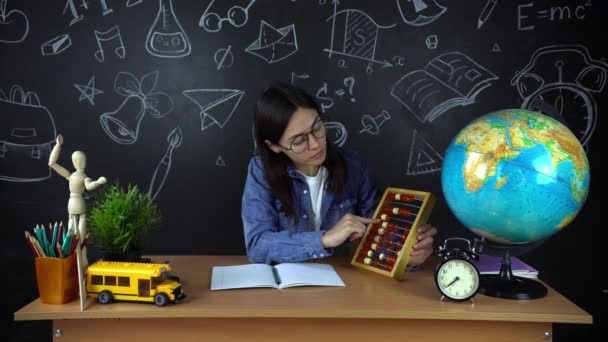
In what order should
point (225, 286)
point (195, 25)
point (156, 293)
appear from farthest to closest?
point (195, 25) → point (225, 286) → point (156, 293)

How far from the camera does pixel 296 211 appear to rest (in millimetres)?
2617

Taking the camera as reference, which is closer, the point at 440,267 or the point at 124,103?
the point at 440,267

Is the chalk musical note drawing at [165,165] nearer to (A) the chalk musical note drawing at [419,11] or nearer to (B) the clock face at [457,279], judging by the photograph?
(A) the chalk musical note drawing at [419,11]

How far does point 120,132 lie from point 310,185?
1.38 meters

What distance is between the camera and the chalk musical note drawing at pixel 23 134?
331 centimetres

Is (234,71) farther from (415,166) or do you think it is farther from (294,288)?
(294,288)

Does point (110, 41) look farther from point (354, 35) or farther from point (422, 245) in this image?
point (422, 245)

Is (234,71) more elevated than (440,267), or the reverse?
(234,71)

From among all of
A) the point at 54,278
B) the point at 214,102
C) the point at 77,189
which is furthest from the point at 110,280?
the point at 214,102

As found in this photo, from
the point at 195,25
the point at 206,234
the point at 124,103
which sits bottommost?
the point at 206,234

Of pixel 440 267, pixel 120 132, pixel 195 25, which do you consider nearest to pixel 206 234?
pixel 120 132

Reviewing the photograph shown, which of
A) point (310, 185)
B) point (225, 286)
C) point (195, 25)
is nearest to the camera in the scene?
point (225, 286)

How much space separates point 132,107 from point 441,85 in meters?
1.87

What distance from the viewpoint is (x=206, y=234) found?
136 inches
